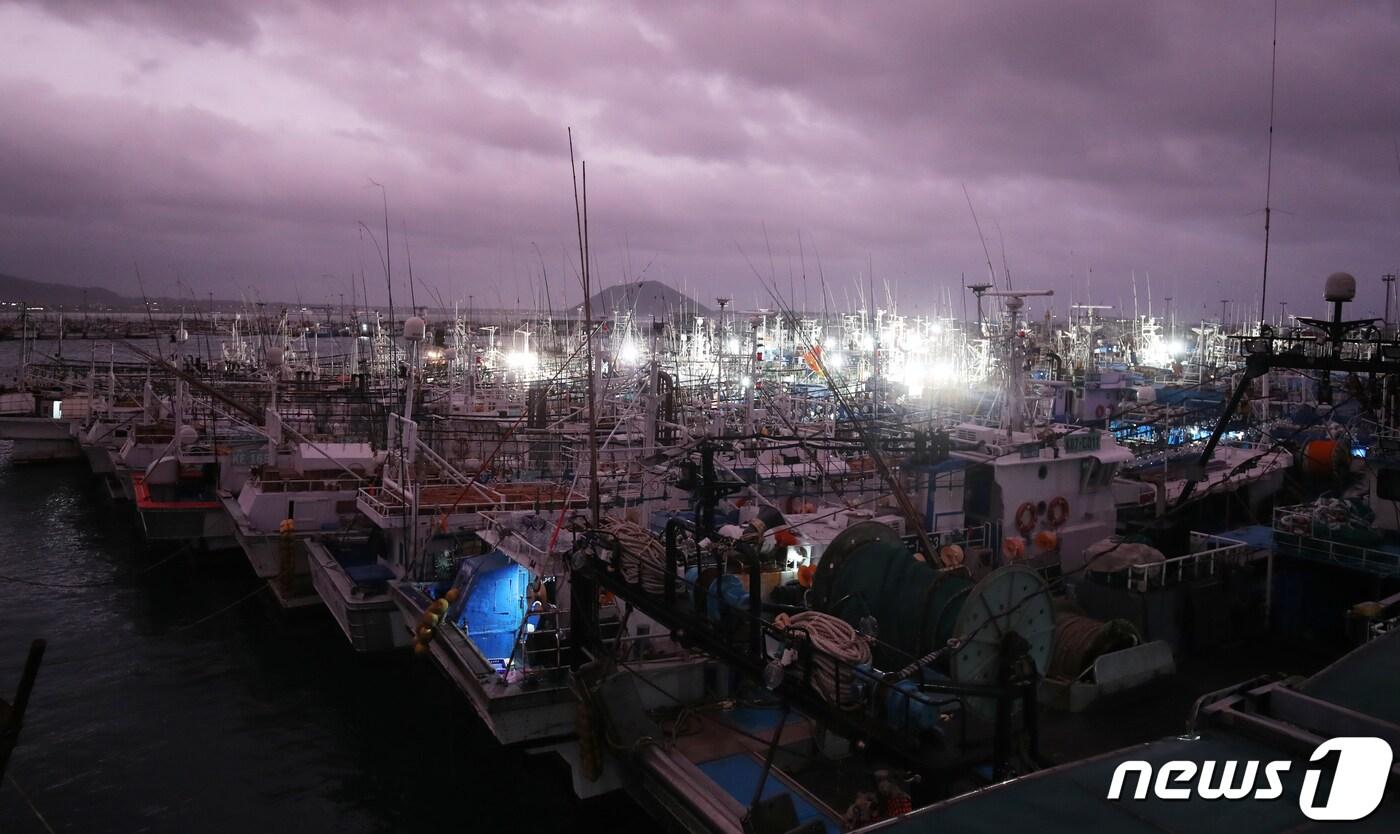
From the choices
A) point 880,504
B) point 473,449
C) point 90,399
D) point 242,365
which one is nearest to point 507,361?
point 242,365

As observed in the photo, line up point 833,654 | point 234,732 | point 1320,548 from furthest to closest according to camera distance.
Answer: point 1320,548 < point 234,732 < point 833,654

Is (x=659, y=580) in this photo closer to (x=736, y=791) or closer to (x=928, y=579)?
Result: (x=736, y=791)

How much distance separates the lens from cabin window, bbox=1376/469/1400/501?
17.9 metres

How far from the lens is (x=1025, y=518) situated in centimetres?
1816

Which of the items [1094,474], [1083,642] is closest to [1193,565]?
[1094,474]

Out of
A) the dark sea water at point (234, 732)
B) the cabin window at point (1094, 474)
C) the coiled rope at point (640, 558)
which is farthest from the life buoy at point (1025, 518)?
the dark sea water at point (234, 732)

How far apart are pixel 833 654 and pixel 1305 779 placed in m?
4.09

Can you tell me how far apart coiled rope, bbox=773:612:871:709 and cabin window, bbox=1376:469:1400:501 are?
15257 millimetres

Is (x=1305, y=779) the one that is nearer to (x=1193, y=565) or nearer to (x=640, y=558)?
(x=640, y=558)

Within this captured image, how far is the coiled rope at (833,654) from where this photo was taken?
8344mm

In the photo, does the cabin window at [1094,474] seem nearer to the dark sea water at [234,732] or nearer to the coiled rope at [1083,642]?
the coiled rope at [1083,642]

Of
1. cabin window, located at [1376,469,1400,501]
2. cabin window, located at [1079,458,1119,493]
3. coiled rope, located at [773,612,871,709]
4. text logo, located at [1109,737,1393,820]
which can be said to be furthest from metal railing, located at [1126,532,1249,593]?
text logo, located at [1109,737,1393,820]

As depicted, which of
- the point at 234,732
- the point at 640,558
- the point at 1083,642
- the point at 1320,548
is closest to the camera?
the point at 640,558

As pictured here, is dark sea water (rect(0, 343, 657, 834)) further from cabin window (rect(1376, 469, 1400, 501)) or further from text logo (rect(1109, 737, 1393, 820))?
cabin window (rect(1376, 469, 1400, 501))
